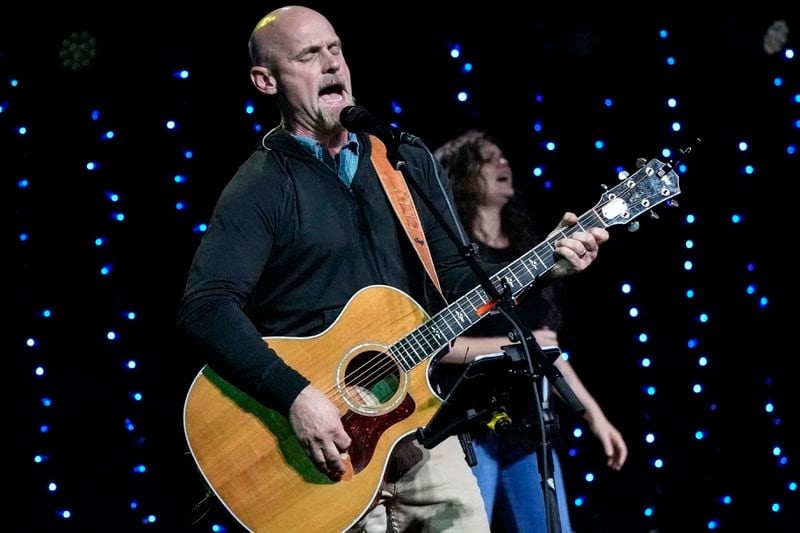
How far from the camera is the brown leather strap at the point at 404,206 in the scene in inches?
119

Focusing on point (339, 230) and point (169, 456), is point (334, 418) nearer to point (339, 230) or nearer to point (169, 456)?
point (339, 230)

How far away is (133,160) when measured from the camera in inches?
170

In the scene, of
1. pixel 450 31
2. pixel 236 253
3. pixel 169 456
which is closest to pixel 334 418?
pixel 236 253

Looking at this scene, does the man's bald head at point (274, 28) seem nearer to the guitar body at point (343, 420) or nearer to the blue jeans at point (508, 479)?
the guitar body at point (343, 420)

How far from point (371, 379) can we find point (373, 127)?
75 cm

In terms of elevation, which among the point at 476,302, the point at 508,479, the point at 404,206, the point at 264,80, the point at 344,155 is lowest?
the point at 508,479

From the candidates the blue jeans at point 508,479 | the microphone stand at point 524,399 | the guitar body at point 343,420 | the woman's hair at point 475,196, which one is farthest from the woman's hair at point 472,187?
the microphone stand at point 524,399

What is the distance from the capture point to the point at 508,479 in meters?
3.61

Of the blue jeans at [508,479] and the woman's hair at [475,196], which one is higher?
the woman's hair at [475,196]

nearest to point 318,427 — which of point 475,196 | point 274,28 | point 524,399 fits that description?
point 524,399

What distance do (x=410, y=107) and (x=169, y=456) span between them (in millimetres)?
2025

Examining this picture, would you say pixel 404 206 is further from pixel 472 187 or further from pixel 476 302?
pixel 472 187

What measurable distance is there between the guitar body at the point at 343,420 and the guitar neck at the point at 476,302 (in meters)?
0.05

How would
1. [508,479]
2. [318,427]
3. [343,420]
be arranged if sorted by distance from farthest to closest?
[508,479] → [343,420] → [318,427]
